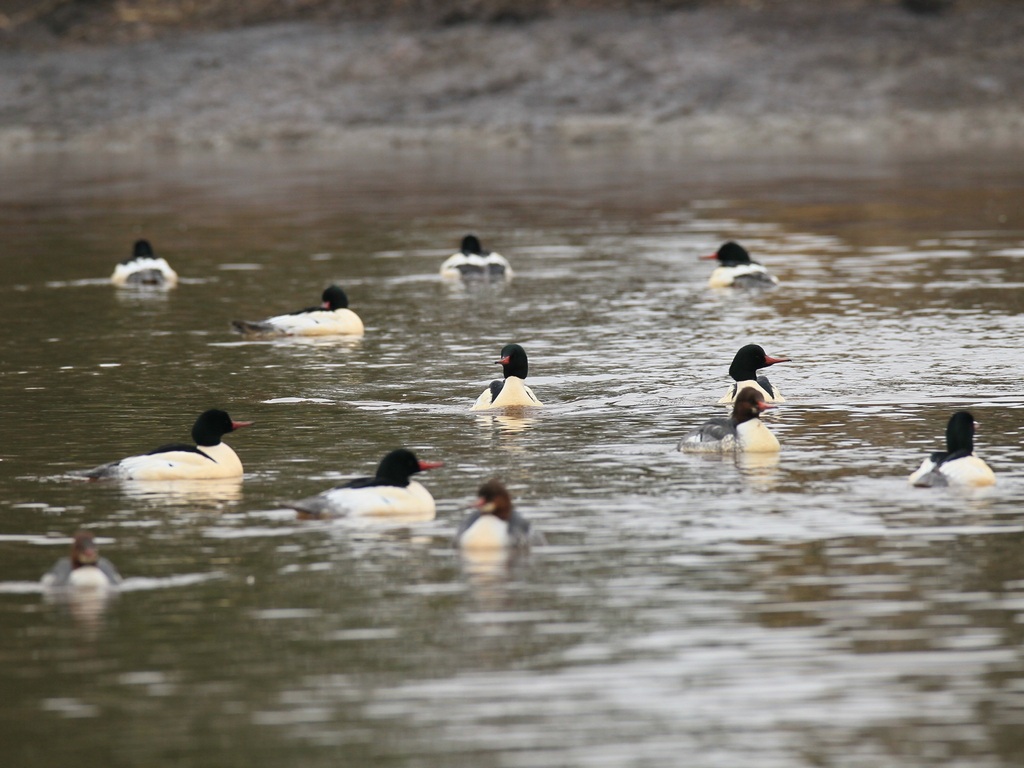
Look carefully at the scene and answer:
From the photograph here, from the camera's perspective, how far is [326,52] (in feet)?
225

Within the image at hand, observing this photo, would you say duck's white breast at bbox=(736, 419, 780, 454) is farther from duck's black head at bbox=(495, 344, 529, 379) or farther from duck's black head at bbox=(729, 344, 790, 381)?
duck's black head at bbox=(495, 344, 529, 379)

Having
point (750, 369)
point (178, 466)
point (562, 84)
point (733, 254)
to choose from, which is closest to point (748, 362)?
point (750, 369)

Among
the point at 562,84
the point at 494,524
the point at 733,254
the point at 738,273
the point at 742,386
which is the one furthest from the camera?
the point at 562,84

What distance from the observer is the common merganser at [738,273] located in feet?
93.3

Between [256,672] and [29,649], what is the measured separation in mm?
1434

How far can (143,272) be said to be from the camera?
3058 centimetres

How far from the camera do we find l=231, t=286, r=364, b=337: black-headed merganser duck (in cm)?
2461

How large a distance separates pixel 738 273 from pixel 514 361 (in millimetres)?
10728

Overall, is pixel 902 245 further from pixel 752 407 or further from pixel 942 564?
pixel 942 564

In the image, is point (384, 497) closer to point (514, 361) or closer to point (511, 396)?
point (511, 396)

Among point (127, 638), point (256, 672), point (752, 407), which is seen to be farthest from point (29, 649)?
point (752, 407)

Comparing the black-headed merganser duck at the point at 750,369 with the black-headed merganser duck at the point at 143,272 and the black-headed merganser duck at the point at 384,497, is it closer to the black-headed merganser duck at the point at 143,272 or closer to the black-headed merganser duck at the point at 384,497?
the black-headed merganser duck at the point at 384,497

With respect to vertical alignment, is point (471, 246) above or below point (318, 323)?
above

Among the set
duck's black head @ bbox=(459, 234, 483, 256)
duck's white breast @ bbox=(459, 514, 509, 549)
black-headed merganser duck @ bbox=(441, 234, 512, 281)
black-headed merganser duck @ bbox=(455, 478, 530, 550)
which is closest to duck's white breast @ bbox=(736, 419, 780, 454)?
black-headed merganser duck @ bbox=(455, 478, 530, 550)
